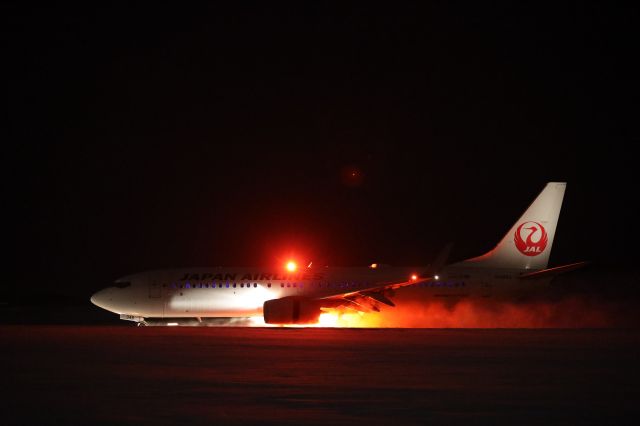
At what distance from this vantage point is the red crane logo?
136ft

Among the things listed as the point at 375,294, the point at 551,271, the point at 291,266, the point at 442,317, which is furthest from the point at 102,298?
the point at 551,271

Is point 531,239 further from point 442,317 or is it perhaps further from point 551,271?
point 442,317

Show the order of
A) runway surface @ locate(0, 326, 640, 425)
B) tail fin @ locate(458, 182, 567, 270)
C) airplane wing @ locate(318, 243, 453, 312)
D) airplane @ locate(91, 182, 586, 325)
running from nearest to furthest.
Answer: runway surface @ locate(0, 326, 640, 425), airplane wing @ locate(318, 243, 453, 312), airplane @ locate(91, 182, 586, 325), tail fin @ locate(458, 182, 567, 270)

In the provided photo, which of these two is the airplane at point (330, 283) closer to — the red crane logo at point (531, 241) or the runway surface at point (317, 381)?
the red crane logo at point (531, 241)

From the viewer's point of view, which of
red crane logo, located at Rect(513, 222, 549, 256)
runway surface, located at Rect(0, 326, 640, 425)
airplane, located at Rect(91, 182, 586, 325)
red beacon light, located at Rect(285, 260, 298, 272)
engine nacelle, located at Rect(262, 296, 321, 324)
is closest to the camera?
runway surface, located at Rect(0, 326, 640, 425)

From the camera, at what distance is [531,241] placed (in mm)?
41531

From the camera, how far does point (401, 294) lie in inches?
1585

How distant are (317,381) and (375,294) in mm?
22977

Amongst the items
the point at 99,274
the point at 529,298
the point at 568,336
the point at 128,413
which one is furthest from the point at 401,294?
the point at 99,274

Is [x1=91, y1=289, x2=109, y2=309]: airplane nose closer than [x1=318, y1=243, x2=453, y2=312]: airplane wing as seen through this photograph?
No

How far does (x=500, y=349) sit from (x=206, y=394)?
1150 cm

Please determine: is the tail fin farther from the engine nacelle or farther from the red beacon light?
the engine nacelle

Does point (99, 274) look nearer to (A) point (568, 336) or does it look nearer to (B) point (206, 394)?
(A) point (568, 336)

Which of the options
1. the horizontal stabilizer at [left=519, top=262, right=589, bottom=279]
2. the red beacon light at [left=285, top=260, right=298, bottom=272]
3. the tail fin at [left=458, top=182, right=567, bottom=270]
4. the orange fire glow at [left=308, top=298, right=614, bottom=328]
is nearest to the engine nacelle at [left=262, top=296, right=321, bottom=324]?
the orange fire glow at [left=308, top=298, right=614, bottom=328]
